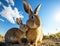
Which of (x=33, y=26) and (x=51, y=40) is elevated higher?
(x=33, y=26)

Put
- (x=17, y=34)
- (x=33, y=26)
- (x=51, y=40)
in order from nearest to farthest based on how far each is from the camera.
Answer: (x=33, y=26)
(x=17, y=34)
(x=51, y=40)

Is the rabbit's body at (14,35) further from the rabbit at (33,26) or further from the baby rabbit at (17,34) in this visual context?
the rabbit at (33,26)

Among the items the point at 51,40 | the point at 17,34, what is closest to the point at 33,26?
the point at 17,34

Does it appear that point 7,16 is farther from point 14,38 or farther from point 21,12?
point 14,38

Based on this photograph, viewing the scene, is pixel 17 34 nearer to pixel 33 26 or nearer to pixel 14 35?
pixel 14 35

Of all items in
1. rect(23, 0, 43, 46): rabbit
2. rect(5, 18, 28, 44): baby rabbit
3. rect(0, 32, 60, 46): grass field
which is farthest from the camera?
rect(0, 32, 60, 46): grass field

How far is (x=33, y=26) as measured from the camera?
7.68 feet

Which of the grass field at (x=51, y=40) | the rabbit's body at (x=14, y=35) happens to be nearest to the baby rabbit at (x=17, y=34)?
the rabbit's body at (x=14, y=35)

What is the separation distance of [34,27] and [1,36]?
1.06 m

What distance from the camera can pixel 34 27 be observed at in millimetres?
2363

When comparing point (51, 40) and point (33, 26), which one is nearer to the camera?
point (33, 26)

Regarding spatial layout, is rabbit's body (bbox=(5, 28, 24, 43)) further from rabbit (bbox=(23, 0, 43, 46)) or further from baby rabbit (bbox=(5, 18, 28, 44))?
rabbit (bbox=(23, 0, 43, 46))

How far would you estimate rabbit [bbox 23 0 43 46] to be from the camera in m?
2.34

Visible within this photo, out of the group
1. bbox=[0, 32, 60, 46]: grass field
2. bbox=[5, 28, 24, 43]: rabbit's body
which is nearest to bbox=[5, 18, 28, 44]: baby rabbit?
bbox=[5, 28, 24, 43]: rabbit's body
